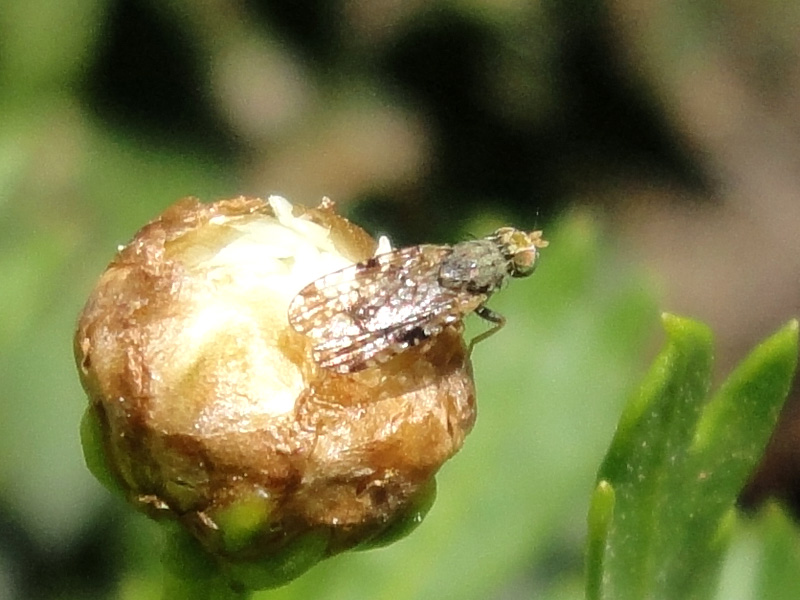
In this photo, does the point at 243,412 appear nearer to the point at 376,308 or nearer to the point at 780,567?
the point at 376,308

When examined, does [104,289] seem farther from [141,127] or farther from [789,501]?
[789,501]

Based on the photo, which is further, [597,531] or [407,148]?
[407,148]

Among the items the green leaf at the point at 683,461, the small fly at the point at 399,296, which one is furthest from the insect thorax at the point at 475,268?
the green leaf at the point at 683,461

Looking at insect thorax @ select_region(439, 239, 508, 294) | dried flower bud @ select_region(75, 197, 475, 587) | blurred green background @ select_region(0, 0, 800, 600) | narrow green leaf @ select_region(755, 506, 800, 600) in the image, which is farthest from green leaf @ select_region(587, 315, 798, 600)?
blurred green background @ select_region(0, 0, 800, 600)

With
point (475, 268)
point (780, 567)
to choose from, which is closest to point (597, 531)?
point (475, 268)

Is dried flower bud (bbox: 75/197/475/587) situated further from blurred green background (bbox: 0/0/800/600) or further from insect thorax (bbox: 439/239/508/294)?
blurred green background (bbox: 0/0/800/600)

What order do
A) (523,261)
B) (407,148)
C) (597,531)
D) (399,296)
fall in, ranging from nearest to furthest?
(597,531)
(399,296)
(523,261)
(407,148)

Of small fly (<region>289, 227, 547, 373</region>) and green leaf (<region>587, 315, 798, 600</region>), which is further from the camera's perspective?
green leaf (<region>587, 315, 798, 600</region>)
